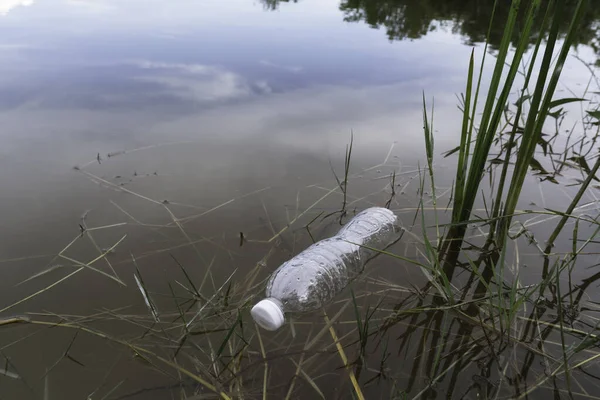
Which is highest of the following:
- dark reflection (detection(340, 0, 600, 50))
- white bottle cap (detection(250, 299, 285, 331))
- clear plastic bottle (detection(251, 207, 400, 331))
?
dark reflection (detection(340, 0, 600, 50))

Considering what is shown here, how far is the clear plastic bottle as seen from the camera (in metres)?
1.25

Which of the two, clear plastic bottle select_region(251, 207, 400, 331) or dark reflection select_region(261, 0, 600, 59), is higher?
dark reflection select_region(261, 0, 600, 59)

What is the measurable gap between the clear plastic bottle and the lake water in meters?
0.08

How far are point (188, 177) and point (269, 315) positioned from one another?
43.5 inches

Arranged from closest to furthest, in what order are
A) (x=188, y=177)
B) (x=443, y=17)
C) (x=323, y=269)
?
(x=323, y=269), (x=188, y=177), (x=443, y=17)

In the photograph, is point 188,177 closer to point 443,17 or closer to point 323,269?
point 323,269

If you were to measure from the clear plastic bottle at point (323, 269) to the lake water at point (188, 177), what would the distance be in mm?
77

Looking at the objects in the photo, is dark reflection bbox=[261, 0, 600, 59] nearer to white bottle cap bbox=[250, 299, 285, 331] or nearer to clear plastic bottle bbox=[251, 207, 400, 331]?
clear plastic bottle bbox=[251, 207, 400, 331]

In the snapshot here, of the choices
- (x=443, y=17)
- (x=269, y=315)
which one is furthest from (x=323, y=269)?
(x=443, y=17)

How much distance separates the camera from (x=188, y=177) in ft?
6.78

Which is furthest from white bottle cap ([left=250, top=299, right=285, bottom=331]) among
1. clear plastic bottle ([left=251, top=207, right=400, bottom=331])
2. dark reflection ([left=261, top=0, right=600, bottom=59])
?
dark reflection ([left=261, top=0, right=600, bottom=59])

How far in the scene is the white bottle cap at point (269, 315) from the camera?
1.18 meters

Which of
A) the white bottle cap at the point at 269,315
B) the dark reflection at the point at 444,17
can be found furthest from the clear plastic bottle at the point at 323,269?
the dark reflection at the point at 444,17

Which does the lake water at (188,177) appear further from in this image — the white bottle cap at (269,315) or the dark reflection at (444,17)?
the dark reflection at (444,17)
